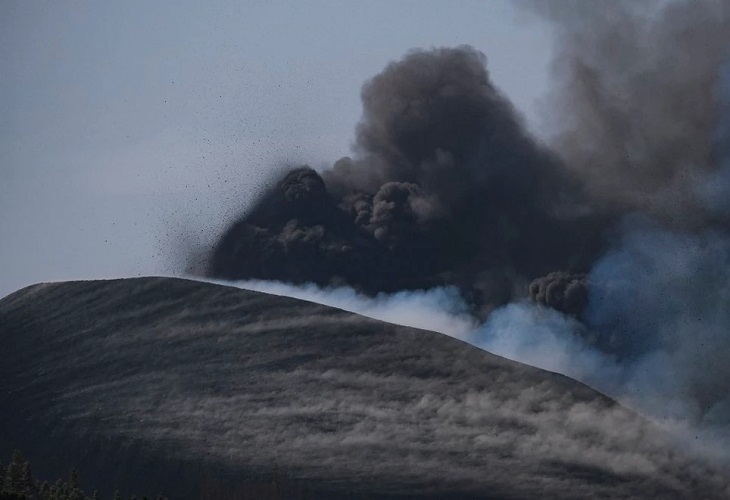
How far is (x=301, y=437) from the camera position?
131m

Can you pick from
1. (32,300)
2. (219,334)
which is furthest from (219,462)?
(32,300)

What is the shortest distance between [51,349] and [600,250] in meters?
57.0

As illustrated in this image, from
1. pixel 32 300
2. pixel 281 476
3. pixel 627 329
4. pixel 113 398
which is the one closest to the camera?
pixel 281 476

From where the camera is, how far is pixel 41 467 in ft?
430

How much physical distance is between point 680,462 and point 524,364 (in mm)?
17068

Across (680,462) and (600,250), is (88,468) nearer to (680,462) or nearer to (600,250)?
(680,462)

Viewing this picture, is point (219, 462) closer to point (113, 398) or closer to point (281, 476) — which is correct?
point (281, 476)

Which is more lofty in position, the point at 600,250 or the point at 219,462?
the point at 600,250

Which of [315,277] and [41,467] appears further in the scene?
[315,277]

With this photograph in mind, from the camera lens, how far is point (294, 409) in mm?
136500

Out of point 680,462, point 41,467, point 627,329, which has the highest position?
point 627,329

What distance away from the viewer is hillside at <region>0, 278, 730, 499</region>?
4860 inches

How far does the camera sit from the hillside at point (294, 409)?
123m

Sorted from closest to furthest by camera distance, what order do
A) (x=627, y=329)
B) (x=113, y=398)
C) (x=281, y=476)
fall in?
(x=281, y=476) < (x=113, y=398) < (x=627, y=329)
